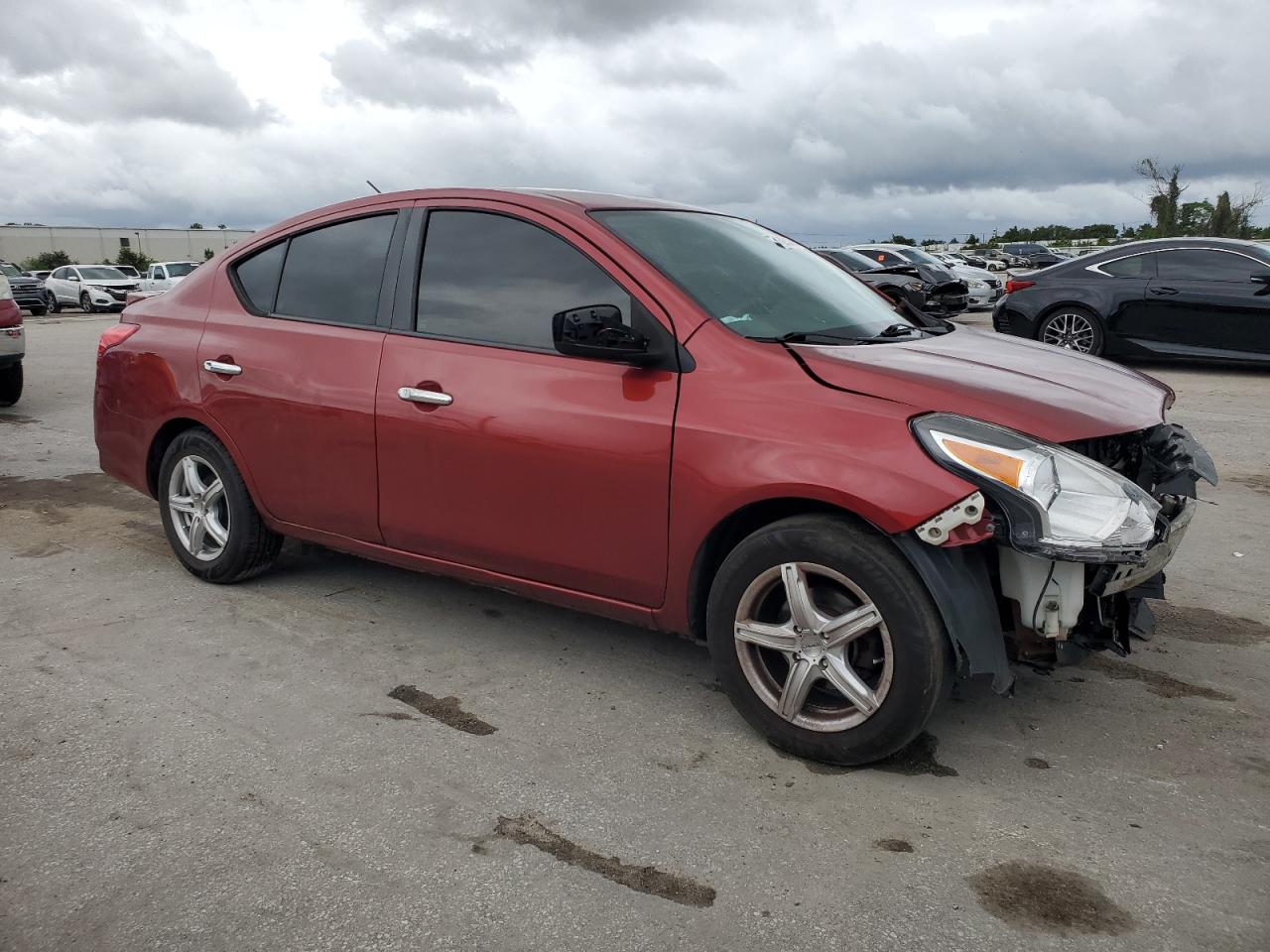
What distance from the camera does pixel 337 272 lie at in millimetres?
4441

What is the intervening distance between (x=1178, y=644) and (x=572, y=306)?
8.60 ft

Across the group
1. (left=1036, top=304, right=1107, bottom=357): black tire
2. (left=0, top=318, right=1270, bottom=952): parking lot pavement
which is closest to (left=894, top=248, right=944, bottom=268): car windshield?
(left=1036, top=304, right=1107, bottom=357): black tire

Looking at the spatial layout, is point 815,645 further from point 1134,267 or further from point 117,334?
point 1134,267

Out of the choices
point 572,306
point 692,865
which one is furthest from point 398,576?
point 692,865

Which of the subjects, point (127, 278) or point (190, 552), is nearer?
point (190, 552)

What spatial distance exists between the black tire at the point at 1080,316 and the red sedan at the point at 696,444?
8409 mm

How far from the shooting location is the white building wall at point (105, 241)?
77.7 m

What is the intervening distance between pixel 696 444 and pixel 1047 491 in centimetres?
100

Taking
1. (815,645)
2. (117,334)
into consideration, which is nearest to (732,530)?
(815,645)

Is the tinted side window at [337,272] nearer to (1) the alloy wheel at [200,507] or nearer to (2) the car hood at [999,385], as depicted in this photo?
(1) the alloy wheel at [200,507]

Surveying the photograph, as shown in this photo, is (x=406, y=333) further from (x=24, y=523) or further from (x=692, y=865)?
(x=24, y=523)

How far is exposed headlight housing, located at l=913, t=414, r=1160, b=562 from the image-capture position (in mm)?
2877

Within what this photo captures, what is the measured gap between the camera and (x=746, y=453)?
3223 millimetres

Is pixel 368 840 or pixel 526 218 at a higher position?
pixel 526 218
